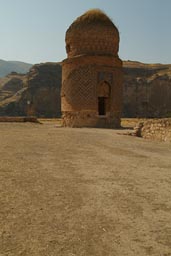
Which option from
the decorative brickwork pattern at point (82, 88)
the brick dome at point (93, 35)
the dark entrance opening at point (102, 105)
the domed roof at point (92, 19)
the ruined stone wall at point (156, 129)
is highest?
the domed roof at point (92, 19)

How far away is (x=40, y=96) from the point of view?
5397 centimetres

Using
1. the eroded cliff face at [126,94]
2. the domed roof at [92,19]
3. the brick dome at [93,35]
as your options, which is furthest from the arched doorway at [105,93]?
the eroded cliff face at [126,94]

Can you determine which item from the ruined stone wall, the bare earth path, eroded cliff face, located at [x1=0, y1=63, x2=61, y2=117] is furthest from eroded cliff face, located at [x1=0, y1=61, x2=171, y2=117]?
the bare earth path

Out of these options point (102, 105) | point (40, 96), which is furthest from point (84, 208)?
point (40, 96)

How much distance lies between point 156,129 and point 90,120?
8.72 m

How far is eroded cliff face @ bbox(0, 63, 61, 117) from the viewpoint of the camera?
171ft

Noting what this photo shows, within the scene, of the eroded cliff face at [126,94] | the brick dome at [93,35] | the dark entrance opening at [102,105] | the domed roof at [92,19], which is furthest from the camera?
the eroded cliff face at [126,94]

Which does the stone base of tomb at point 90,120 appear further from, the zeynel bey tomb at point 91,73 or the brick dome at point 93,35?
the brick dome at point 93,35

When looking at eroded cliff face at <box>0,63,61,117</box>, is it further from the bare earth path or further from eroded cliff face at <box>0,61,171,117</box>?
the bare earth path

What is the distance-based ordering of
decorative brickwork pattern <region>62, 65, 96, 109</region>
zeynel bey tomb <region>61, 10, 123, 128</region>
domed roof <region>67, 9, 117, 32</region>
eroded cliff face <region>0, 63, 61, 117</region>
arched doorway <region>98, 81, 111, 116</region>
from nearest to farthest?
decorative brickwork pattern <region>62, 65, 96, 109</region> < zeynel bey tomb <region>61, 10, 123, 128</region> < domed roof <region>67, 9, 117, 32</region> < arched doorway <region>98, 81, 111, 116</region> < eroded cliff face <region>0, 63, 61, 117</region>

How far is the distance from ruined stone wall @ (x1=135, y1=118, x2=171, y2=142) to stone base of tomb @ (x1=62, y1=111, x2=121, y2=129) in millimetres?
6694

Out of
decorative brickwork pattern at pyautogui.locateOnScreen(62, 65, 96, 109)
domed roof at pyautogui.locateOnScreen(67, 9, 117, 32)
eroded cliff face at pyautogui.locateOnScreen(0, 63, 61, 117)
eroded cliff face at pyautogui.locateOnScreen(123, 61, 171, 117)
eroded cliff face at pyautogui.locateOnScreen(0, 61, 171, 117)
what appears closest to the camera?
decorative brickwork pattern at pyautogui.locateOnScreen(62, 65, 96, 109)

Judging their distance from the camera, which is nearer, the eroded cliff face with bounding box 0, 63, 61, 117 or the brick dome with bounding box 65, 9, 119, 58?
the brick dome with bounding box 65, 9, 119, 58

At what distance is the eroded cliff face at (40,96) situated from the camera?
52.2 meters
